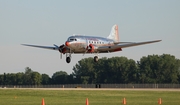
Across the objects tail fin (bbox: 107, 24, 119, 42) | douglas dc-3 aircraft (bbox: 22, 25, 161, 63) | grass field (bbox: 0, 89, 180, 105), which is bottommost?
grass field (bbox: 0, 89, 180, 105)

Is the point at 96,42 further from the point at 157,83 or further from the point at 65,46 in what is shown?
the point at 157,83

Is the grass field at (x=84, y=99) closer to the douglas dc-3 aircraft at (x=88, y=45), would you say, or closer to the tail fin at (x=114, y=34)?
the douglas dc-3 aircraft at (x=88, y=45)

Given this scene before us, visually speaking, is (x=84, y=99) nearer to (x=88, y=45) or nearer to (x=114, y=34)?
(x=88, y=45)

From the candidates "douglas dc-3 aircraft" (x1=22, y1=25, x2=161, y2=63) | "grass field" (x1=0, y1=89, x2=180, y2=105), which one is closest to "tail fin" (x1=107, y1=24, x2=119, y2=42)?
"douglas dc-3 aircraft" (x1=22, y1=25, x2=161, y2=63)

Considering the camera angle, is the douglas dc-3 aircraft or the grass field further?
the douglas dc-3 aircraft

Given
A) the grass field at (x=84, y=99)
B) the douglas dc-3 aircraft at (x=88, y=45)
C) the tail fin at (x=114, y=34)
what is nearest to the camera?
the grass field at (x=84, y=99)

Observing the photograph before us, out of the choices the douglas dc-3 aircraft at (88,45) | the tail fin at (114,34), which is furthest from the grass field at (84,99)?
the tail fin at (114,34)

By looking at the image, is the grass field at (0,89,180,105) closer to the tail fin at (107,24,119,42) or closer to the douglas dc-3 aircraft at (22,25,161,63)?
the douglas dc-3 aircraft at (22,25,161,63)

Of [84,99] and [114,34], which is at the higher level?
[114,34]

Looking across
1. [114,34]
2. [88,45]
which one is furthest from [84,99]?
[114,34]

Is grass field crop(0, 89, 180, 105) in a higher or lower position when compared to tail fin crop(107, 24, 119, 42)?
lower

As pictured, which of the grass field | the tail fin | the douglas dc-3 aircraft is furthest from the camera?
the tail fin

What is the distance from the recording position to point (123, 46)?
9719cm

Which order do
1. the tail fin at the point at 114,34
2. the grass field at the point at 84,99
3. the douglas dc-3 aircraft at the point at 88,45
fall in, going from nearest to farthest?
the grass field at the point at 84,99, the douglas dc-3 aircraft at the point at 88,45, the tail fin at the point at 114,34
